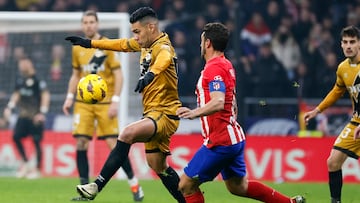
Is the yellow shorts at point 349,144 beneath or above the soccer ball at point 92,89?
beneath

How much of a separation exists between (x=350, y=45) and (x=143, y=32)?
103 inches

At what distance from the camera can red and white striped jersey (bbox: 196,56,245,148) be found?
9.68 metres

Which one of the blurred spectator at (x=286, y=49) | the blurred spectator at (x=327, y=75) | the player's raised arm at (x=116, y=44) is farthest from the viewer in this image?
the blurred spectator at (x=286, y=49)

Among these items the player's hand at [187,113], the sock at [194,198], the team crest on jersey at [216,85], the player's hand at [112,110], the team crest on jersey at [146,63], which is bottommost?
the sock at [194,198]

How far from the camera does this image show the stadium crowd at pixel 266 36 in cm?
2019

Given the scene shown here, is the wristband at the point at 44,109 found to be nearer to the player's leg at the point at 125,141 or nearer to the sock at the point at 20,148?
the sock at the point at 20,148

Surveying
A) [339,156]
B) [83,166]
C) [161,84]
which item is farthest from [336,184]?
[83,166]

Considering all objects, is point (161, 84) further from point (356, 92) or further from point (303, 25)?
point (303, 25)

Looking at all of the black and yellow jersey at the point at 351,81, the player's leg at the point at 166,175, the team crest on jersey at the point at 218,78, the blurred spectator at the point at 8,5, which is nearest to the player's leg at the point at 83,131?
the player's leg at the point at 166,175

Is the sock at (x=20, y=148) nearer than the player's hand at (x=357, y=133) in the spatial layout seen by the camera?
No

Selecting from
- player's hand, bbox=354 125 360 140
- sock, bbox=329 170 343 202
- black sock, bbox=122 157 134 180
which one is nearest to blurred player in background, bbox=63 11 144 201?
black sock, bbox=122 157 134 180

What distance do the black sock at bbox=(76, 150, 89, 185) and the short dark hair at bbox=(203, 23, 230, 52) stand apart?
451 centimetres

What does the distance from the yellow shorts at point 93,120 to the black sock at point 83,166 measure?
0.34m

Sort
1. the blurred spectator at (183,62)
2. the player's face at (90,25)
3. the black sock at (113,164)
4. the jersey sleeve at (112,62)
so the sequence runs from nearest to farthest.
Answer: the black sock at (113,164) < the player's face at (90,25) < the jersey sleeve at (112,62) < the blurred spectator at (183,62)
